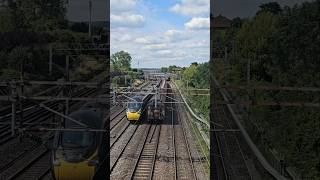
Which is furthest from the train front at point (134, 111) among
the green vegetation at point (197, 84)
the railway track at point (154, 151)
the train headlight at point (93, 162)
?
the train headlight at point (93, 162)

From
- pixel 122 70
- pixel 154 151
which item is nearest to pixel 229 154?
pixel 154 151

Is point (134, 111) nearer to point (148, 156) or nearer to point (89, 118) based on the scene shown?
point (148, 156)

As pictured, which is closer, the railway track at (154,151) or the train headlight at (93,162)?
the train headlight at (93,162)

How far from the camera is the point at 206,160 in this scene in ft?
31.8

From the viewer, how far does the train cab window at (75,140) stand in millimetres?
6891

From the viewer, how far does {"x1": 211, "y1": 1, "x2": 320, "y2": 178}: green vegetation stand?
893 cm

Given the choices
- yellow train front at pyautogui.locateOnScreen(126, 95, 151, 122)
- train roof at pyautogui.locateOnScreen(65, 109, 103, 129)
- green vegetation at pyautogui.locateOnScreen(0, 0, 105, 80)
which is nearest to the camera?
train roof at pyautogui.locateOnScreen(65, 109, 103, 129)

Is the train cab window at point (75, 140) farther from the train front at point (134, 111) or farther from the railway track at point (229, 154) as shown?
the train front at point (134, 111)

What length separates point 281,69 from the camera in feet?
37.5

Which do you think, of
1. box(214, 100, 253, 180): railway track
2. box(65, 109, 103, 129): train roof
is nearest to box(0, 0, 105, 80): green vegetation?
box(214, 100, 253, 180): railway track

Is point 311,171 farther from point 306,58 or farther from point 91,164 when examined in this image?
point 91,164

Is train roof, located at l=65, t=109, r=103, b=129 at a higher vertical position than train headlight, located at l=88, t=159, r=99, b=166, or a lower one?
higher

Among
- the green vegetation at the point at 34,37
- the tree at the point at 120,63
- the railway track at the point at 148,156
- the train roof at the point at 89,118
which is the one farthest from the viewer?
the tree at the point at 120,63

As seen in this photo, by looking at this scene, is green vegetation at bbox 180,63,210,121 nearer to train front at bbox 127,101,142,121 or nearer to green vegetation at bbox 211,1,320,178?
green vegetation at bbox 211,1,320,178
